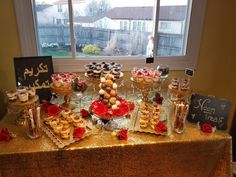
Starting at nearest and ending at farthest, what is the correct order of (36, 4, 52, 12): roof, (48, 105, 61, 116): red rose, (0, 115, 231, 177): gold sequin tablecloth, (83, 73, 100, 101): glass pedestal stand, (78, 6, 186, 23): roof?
1. (0, 115, 231, 177): gold sequin tablecloth
2. (48, 105, 61, 116): red rose
3. (83, 73, 100, 101): glass pedestal stand
4. (36, 4, 52, 12): roof
5. (78, 6, 186, 23): roof

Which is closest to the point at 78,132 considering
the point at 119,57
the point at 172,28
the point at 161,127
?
the point at 161,127

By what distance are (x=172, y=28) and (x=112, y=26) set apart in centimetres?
52

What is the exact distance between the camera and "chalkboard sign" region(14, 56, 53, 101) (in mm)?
1482

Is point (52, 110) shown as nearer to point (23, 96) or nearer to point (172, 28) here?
point (23, 96)

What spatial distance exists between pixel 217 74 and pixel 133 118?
1060 mm

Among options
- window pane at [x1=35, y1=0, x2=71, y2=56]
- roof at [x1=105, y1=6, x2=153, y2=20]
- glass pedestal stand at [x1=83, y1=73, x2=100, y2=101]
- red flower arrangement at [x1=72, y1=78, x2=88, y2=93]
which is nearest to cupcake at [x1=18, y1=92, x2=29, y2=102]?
red flower arrangement at [x1=72, y1=78, x2=88, y2=93]

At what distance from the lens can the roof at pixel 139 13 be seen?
69.6 inches

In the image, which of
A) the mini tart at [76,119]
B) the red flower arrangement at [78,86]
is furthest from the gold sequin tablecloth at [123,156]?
the red flower arrangement at [78,86]

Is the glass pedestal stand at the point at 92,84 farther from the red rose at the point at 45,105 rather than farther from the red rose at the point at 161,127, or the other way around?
the red rose at the point at 161,127

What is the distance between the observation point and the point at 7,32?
1604 millimetres

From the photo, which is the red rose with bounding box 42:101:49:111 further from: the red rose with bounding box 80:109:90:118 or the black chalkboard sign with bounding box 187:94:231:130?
the black chalkboard sign with bounding box 187:94:231:130

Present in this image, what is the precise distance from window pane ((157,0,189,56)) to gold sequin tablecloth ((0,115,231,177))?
0.83 m

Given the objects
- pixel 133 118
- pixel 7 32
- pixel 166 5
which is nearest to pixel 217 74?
pixel 166 5

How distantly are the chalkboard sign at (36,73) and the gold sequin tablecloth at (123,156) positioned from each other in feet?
1.02
